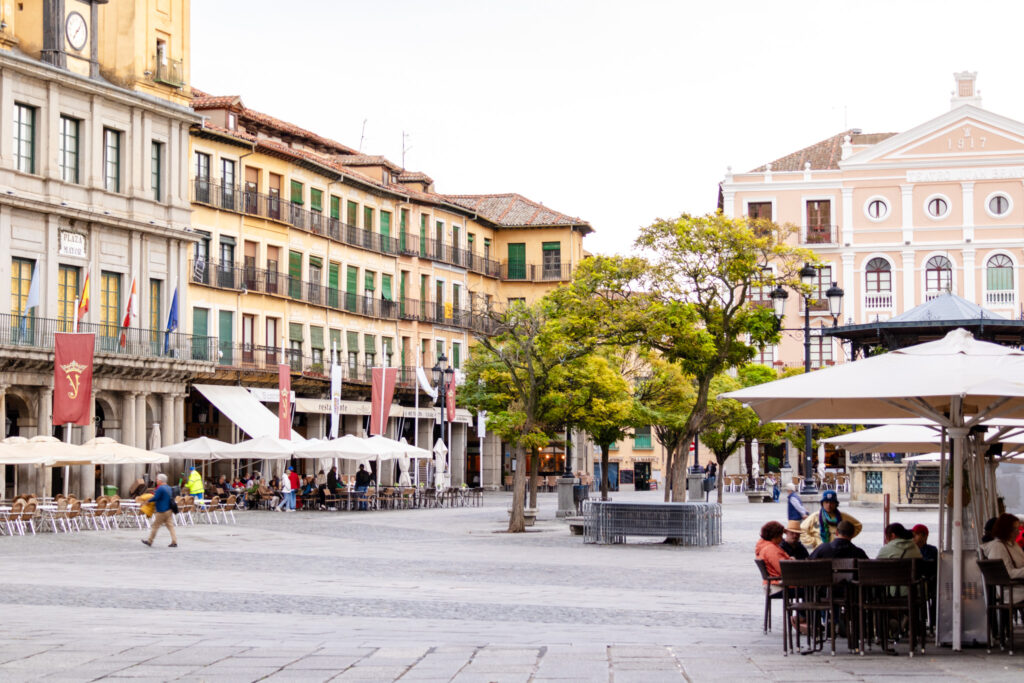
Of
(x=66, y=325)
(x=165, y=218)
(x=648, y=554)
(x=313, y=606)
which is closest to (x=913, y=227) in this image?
(x=165, y=218)

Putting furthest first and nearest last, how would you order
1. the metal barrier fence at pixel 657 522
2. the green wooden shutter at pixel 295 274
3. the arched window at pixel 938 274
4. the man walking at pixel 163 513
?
the arched window at pixel 938 274, the green wooden shutter at pixel 295 274, the metal barrier fence at pixel 657 522, the man walking at pixel 163 513

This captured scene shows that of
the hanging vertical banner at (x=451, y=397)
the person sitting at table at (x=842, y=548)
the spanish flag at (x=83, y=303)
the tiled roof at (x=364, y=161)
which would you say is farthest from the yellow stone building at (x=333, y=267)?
the person sitting at table at (x=842, y=548)

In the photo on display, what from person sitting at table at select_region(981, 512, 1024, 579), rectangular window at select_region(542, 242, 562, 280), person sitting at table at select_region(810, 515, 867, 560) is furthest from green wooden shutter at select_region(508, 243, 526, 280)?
person sitting at table at select_region(981, 512, 1024, 579)

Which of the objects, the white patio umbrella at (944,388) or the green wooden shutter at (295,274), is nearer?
the white patio umbrella at (944,388)

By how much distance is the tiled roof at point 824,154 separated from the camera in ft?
272

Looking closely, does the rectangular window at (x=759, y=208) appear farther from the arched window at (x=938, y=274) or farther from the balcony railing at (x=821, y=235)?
the arched window at (x=938, y=274)

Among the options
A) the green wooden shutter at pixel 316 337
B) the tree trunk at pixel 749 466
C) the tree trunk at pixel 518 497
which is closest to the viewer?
the tree trunk at pixel 518 497

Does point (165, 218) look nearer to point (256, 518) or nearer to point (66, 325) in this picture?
point (66, 325)

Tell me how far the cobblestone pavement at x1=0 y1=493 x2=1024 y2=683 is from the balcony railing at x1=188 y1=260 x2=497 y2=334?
17.6 meters

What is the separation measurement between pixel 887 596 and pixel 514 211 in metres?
65.4

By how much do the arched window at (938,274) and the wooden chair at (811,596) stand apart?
6833cm

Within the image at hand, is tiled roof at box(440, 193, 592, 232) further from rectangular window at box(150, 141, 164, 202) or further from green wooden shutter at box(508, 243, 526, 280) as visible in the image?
rectangular window at box(150, 141, 164, 202)

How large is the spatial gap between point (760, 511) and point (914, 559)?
34.6 meters

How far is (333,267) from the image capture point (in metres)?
60.5
